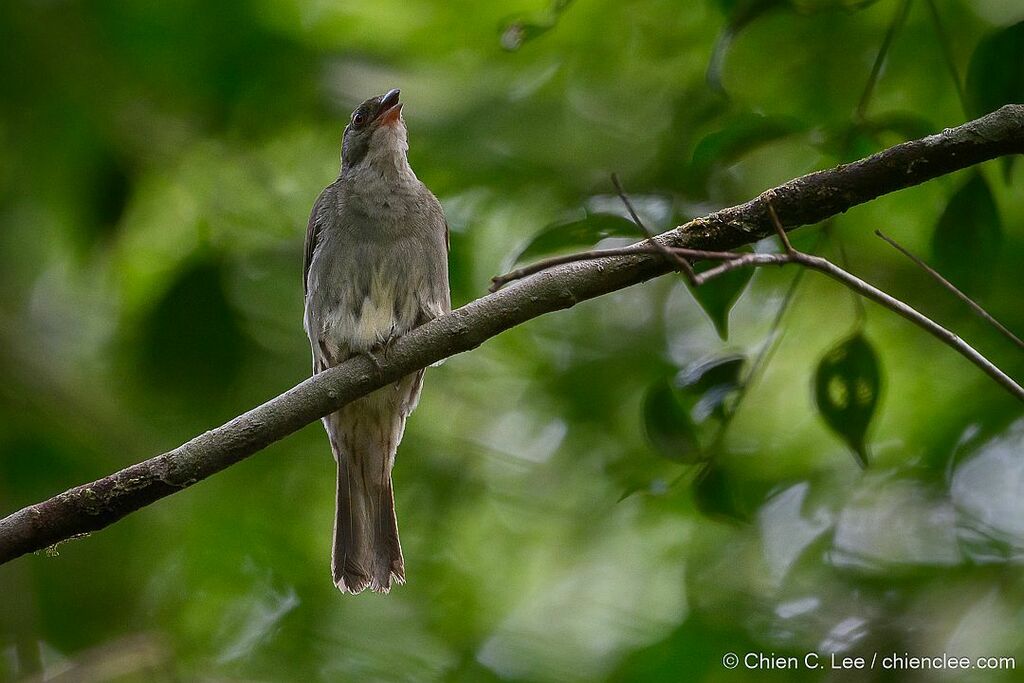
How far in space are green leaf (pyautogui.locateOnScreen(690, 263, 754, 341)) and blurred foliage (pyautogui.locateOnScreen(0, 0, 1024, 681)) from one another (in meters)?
1.38

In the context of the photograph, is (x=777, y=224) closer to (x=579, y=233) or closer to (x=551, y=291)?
(x=551, y=291)

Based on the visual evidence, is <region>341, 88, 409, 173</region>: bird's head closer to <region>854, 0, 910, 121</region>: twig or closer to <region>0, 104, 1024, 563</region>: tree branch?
<region>0, 104, 1024, 563</region>: tree branch

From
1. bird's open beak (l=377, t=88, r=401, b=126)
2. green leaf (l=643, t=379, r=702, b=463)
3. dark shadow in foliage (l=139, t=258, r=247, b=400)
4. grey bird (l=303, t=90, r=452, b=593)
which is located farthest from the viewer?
bird's open beak (l=377, t=88, r=401, b=126)

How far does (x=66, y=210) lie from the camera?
4.51m

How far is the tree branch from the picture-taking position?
2352 mm

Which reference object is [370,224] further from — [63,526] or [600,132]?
[63,526]

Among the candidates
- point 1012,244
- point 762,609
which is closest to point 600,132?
point 1012,244

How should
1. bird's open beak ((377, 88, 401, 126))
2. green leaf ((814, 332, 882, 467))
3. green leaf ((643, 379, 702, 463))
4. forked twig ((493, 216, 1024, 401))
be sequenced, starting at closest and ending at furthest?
forked twig ((493, 216, 1024, 401)) < green leaf ((814, 332, 882, 467)) < green leaf ((643, 379, 702, 463)) < bird's open beak ((377, 88, 401, 126))

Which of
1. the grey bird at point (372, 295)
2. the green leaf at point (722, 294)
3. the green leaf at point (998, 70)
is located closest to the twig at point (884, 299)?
the green leaf at point (722, 294)

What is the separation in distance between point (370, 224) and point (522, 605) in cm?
218

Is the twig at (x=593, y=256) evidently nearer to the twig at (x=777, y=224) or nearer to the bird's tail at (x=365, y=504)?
the twig at (x=777, y=224)

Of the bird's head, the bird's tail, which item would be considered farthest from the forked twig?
the bird's head

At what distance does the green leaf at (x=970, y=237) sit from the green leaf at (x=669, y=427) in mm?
740

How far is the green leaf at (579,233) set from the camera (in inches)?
110
